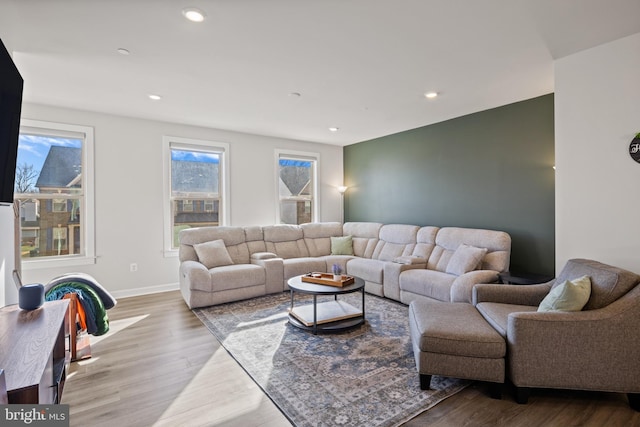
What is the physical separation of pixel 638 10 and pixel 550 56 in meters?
0.64

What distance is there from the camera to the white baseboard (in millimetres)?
4434

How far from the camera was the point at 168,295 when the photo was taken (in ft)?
15.0

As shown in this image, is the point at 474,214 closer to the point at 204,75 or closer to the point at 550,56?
the point at 550,56

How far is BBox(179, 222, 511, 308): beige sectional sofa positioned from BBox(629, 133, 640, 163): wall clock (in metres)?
1.52

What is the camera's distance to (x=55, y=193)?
408cm

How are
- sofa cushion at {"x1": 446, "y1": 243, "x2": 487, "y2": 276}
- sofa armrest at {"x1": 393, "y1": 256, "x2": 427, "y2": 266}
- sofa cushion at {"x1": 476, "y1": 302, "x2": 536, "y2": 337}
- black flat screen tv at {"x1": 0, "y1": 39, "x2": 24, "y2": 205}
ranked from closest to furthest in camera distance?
black flat screen tv at {"x1": 0, "y1": 39, "x2": 24, "y2": 205} → sofa cushion at {"x1": 476, "y1": 302, "x2": 536, "y2": 337} → sofa cushion at {"x1": 446, "y1": 243, "x2": 487, "y2": 276} → sofa armrest at {"x1": 393, "y1": 256, "x2": 427, "y2": 266}

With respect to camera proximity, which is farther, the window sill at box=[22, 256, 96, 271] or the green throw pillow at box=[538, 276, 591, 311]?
the window sill at box=[22, 256, 96, 271]

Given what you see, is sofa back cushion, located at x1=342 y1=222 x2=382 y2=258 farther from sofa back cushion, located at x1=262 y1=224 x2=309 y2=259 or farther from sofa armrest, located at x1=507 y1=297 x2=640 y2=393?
sofa armrest, located at x1=507 y1=297 x2=640 y2=393

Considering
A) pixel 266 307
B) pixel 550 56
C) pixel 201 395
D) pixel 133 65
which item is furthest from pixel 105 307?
pixel 550 56

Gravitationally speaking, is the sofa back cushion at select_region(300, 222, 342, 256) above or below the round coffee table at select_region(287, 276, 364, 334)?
above

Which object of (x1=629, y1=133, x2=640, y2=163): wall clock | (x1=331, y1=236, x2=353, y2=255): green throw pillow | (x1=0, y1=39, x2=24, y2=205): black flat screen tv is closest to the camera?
(x1=0, y1=39, x2=24, y2=205): black flat screen tv

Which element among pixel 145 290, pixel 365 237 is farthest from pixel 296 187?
pixel 145 290

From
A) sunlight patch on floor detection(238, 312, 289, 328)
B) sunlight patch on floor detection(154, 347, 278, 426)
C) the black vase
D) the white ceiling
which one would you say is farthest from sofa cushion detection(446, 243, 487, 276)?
the black vase

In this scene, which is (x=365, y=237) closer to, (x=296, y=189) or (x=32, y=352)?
(x=296, y=189)
